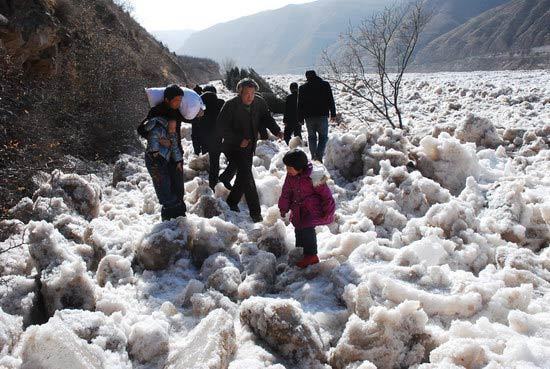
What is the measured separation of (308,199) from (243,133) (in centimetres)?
156

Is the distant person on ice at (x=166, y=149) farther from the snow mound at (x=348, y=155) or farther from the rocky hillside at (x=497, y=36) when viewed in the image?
the rocky hillside at (x=497, y=36)

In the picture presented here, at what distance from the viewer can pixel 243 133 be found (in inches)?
204

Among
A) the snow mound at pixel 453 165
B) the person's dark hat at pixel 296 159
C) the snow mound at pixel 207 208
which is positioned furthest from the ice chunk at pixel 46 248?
the snow mound at pixel 453 165

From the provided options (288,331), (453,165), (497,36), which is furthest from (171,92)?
Result: (497,36)

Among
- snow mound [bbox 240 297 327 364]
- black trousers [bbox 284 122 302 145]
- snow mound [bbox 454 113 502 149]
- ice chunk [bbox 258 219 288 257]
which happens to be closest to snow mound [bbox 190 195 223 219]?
ice chunk [bbox 258 219 288 257]

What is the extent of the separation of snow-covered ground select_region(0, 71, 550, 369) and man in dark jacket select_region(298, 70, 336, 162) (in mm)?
1210

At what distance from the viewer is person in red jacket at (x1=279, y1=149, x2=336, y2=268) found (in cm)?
388

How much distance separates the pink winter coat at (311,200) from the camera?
3.91 meters

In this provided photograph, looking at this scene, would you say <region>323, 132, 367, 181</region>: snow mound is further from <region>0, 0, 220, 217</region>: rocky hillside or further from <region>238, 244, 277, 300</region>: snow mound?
<region>0, 0, 220, 217</region>: rocky hillside

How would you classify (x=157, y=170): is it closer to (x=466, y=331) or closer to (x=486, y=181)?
(x=466, y=331)

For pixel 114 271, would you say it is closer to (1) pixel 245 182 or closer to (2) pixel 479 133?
(1) pixel 245 182

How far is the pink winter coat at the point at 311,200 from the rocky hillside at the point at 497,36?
5681 centimetres

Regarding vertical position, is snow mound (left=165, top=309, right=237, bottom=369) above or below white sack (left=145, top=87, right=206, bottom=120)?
below

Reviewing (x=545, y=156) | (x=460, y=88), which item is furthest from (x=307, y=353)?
(x=460, y=88)
